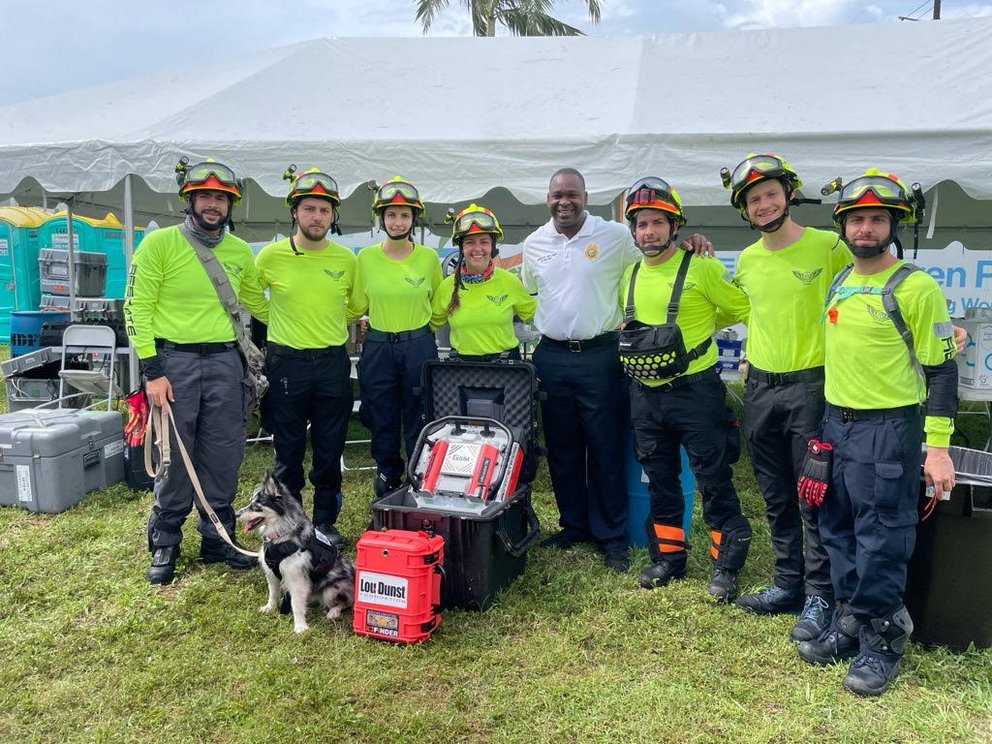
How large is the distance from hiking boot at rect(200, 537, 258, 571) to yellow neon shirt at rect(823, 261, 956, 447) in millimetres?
3306

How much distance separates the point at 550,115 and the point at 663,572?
375 centimetres

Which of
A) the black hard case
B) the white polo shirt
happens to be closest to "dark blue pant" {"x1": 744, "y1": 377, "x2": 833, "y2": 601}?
the white polo shirt

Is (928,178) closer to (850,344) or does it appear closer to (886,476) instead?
(850,344)

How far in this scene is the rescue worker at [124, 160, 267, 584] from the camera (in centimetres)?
361

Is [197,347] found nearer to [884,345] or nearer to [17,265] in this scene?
[884,345]

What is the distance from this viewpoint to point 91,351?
254 inches

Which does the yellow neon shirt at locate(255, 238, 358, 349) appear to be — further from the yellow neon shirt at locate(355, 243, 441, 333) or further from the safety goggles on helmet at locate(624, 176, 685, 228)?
the safety goggles on helmet at locate(624, 176, 685, 228)

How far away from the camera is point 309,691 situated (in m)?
2.78

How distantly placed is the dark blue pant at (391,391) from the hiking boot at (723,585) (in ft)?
6.16

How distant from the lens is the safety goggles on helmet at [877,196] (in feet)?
8.80

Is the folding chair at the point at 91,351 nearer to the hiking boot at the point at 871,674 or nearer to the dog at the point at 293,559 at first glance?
the dog at the point at 293,559

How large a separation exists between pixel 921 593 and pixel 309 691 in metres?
2.71

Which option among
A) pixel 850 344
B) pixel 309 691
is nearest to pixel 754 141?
pixel 850 344

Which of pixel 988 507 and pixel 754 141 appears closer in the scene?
pixel 988 507
